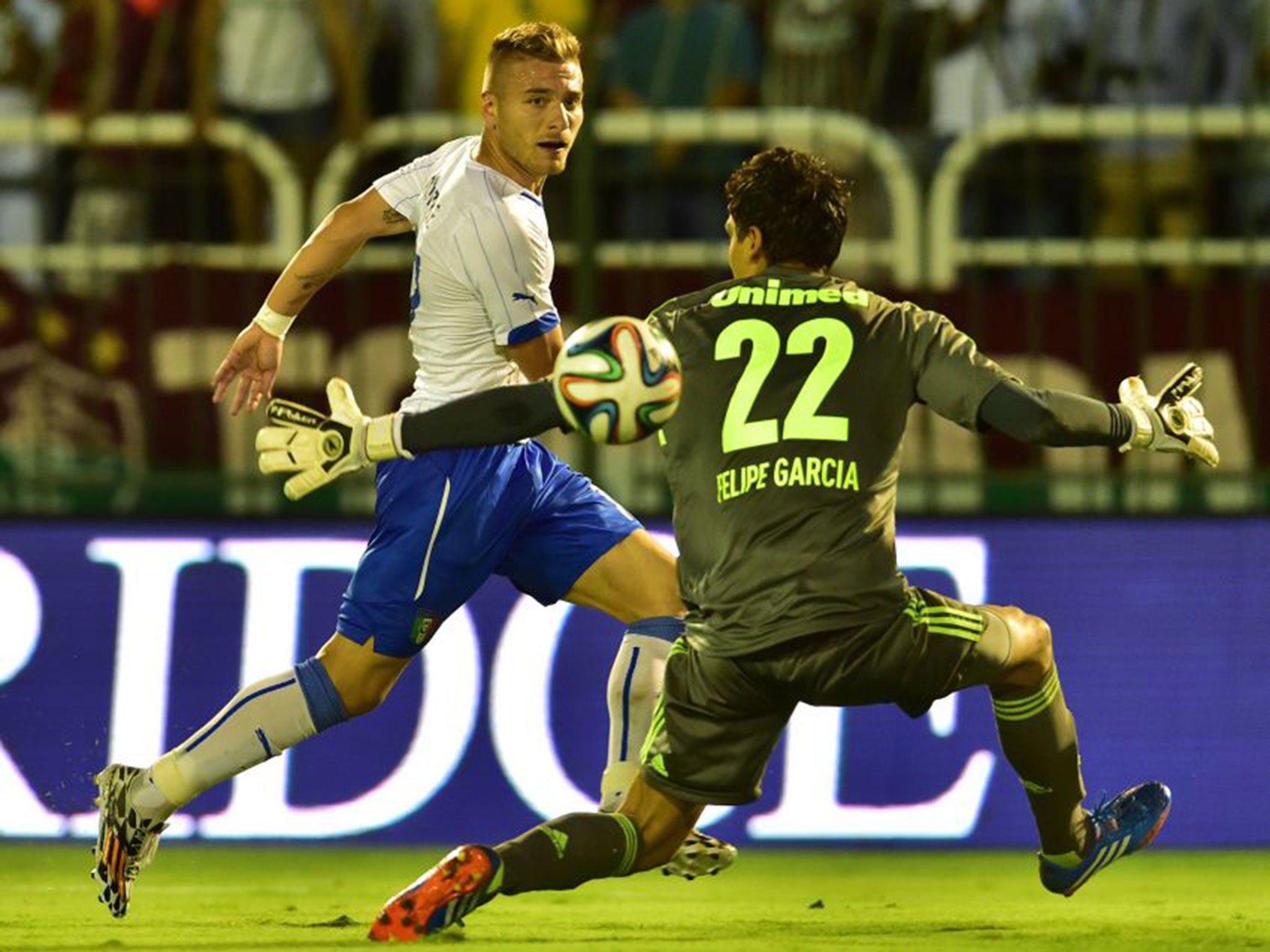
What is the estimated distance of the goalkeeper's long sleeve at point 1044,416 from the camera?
231 inches

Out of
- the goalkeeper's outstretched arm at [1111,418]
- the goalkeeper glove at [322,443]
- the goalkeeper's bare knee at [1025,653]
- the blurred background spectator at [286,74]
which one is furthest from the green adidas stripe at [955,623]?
the blurred background spectator at [286,74]

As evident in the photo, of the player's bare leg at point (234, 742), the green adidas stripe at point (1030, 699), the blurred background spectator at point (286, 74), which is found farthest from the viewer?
the blurred background spectator at point (286, 74)

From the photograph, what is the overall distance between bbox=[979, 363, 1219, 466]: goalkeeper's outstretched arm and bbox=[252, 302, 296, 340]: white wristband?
1.86 metres

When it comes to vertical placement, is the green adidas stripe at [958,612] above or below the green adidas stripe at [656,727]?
above

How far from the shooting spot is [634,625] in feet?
22.5

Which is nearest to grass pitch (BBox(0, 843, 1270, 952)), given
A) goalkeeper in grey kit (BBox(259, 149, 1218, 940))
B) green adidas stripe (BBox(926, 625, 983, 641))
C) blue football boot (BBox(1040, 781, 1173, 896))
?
blue football boot (BBox(1040, 781, 1173, 896))

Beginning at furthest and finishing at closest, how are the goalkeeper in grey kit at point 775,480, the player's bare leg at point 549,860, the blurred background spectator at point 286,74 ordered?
the blurred background spectator at point 286,74 → the goalkeeper in grey kit at point 775,480 → the player's bare leg at point 549,860

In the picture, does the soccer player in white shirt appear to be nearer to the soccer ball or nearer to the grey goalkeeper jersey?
the soccer ball

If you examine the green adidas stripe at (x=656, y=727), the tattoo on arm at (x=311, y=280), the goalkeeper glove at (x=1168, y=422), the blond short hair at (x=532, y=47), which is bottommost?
the green adidas stripe at (x=656, y=727)

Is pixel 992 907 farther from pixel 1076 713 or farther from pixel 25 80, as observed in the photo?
pixel 25 80

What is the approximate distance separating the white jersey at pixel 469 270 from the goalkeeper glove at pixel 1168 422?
1403 millimetres

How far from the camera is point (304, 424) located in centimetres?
618

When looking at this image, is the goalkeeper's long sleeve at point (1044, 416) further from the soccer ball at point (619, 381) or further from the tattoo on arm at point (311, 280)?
the tattoo on arm at point (311, 280)

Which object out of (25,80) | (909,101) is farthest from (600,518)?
(25,80)
